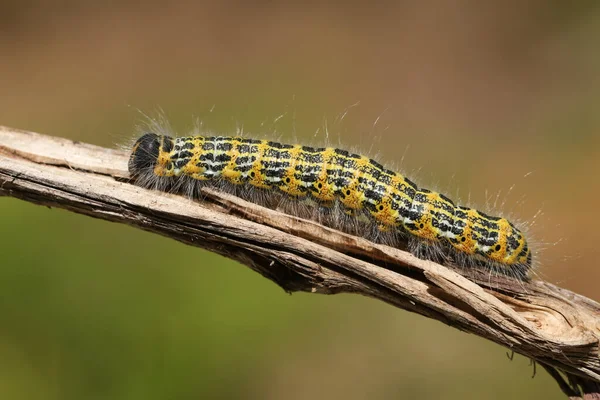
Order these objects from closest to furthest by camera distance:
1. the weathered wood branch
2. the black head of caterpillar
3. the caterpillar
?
the weathered wood branch → the caterpillar → the black head of caterpillar

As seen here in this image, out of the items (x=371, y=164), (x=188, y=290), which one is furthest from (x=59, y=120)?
(x=371, y=164)

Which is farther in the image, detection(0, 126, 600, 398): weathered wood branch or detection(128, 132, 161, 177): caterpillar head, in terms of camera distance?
detection(128, 132, 161, 177): caterpillar head

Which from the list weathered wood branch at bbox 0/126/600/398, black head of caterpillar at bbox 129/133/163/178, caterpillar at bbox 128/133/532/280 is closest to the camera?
weathered wood branch at bbox 0/126/600/398

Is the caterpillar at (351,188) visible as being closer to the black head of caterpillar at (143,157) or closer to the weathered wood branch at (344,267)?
the black head of caterpillar at (143,157)

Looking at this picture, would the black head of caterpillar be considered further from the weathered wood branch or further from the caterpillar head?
the weathered wood branch

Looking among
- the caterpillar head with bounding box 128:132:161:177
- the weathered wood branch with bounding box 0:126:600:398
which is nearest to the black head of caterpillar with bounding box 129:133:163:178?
the caterpillar head with bounding box 128:132:161:177

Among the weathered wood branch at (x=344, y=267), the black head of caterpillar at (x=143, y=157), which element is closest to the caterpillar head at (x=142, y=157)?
the black head of caterpillar at (x=143, y=157)

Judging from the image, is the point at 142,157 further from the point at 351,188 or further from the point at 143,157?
the point at 351,188
